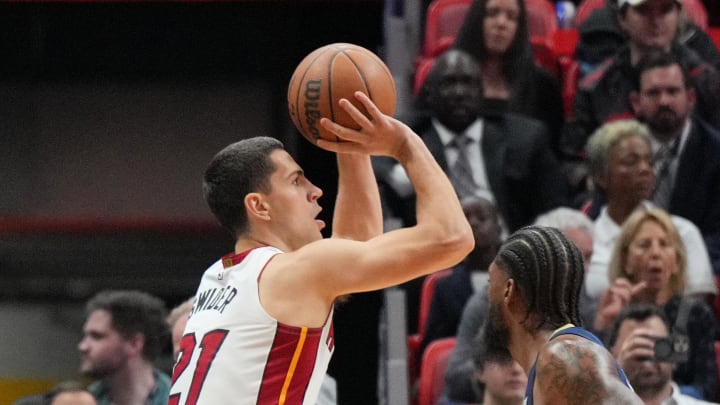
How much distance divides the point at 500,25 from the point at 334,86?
12.6ft

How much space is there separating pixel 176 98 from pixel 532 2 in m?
2.81

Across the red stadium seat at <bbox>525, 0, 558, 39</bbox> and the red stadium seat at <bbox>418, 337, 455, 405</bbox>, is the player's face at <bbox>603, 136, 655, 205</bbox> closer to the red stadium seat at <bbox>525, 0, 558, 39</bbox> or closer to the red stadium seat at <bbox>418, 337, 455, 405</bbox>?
the red stadium seat at <bbox>418, 337, 455, 405</bbox>

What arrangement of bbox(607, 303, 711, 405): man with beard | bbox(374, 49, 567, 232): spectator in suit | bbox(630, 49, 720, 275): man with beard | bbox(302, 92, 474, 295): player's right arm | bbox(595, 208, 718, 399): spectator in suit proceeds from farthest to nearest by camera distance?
bbox(374, 49, 567, 232): spectator in suit, bbox(630, 49, 720, 275): man with beard, bbox(595, 208, 718, 399): spectator in suit, bbox(607, 303, 711, 405): man with beard, bbox(302, 92, 474, 295): player's right arm

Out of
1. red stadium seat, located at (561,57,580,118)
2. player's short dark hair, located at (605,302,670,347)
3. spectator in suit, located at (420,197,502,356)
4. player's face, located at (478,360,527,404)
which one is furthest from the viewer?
red stadium seat, located at (561,57,580,118)

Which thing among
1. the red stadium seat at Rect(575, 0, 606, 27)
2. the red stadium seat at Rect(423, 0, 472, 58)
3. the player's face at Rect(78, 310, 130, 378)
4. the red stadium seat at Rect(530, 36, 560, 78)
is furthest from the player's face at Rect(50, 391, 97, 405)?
the red stadium seat at Rect(575, 0, 606, 27)

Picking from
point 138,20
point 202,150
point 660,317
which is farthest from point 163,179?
point 660,317

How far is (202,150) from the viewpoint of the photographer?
1055 centimetres


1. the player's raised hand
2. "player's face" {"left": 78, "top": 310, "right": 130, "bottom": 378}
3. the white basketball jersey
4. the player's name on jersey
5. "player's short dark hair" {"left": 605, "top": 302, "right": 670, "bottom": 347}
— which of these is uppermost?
the player's raised hand

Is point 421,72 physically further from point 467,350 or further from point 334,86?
point 334,86

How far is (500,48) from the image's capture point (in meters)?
7.96

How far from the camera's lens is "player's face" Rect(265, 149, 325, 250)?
4.23 metres

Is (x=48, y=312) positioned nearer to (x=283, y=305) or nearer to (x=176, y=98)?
(x=176, y=98)

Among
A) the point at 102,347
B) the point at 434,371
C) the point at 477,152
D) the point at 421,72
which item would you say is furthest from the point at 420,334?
the point at 421,72

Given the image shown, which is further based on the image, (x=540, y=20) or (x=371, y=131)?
(x=540, y=20)
